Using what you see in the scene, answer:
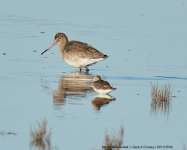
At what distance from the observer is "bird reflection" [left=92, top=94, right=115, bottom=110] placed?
30.6ft

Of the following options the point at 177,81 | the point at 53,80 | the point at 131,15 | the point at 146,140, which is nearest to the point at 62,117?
the point at 146,140

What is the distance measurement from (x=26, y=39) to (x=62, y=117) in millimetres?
10327

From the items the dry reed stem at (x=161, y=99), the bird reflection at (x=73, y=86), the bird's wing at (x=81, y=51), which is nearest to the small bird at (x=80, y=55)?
the bird's wing at (x=81, y=51)

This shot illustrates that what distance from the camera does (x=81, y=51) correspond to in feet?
45.6

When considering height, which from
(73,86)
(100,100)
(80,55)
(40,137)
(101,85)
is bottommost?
(40,137)

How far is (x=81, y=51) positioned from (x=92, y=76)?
135 centimetres

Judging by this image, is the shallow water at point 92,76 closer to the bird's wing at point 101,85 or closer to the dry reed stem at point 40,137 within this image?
the dry reed stem at point 40,137

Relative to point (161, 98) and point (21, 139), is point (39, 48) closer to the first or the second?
point (161, 98)

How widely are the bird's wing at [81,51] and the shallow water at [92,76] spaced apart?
1.65 ft

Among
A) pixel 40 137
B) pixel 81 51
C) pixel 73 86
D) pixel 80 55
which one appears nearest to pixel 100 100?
pixel 73 86

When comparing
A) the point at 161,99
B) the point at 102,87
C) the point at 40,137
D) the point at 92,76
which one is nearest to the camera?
the point at 40,137

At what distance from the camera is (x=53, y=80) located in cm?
1193

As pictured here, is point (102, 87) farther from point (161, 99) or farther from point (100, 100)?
point (161, 99)

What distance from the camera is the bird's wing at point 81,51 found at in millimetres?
13813
